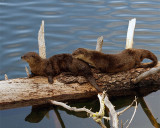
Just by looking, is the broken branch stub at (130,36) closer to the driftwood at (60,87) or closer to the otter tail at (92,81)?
the driftwood at (60,87)

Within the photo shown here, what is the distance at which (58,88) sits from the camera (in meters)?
5.71

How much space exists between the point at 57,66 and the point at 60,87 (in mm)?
374

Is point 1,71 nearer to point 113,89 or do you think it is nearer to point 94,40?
point 94,40

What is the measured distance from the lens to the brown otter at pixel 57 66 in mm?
5750

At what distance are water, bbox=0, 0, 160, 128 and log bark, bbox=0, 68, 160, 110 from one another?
2316 mm

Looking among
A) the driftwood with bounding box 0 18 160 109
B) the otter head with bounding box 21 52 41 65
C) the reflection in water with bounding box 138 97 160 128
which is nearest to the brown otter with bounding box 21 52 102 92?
the otter head with bounding box 21 52 41 65

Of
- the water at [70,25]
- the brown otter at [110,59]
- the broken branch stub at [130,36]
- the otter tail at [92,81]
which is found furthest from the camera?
the water at [70,25]

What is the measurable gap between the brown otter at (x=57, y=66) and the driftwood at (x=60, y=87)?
0.10 m

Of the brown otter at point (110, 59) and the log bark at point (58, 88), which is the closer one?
the log bark at point (58, 88)

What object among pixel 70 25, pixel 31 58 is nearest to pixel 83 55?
pixel 31 58

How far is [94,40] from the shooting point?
923 cm

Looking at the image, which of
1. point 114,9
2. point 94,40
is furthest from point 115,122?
point 114,9

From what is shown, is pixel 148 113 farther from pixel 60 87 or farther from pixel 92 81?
pixel 60 87

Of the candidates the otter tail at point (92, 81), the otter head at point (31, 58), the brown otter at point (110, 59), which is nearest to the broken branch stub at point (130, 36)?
the brown otter at point (110, 59)
